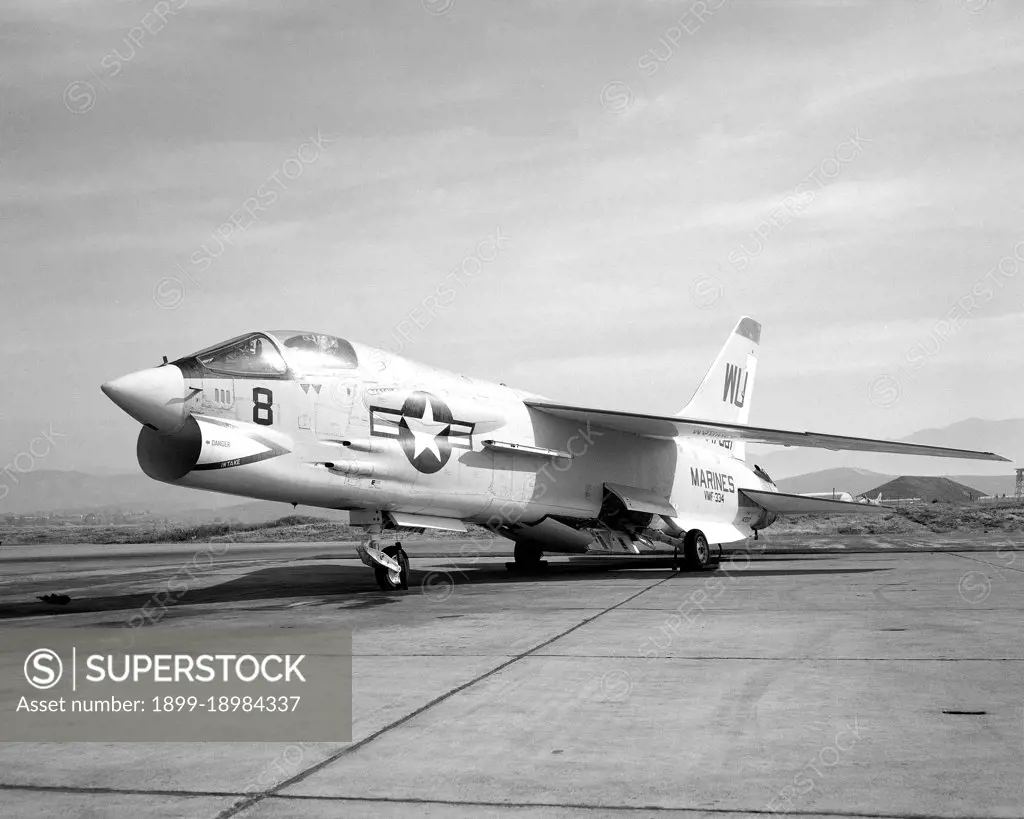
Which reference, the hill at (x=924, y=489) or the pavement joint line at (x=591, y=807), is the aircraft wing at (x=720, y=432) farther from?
the hill at (x=924, y=489)

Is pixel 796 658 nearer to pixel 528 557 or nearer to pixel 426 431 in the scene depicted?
pixel 426 431

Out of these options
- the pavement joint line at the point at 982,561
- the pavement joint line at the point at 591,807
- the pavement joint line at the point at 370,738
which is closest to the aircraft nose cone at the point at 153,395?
the pavement joint line at the point at 370,738

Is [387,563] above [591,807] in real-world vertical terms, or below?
below

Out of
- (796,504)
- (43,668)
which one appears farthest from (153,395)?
(796,504)

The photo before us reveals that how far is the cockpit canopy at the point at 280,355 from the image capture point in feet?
38.9

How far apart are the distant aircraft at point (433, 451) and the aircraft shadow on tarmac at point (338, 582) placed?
2.65 ft

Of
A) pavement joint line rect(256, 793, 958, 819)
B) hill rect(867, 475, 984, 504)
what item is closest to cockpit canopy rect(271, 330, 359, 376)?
pavement joint line rect(256, 793, 958, 819)

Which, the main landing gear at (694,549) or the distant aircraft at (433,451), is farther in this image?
the main landing gear at (694,549)

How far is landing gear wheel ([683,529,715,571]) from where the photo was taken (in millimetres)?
18391

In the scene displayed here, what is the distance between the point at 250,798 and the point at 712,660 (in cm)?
409

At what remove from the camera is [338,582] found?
50.8ft

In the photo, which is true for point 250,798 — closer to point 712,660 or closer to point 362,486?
point 712,660

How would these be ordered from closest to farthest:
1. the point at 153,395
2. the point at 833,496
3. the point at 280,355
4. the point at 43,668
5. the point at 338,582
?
the point at 43,668 < the point at 153,395 < the point at 280,355 < the point at 338,582 < the point at 833,496

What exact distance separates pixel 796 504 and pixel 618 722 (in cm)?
1711
